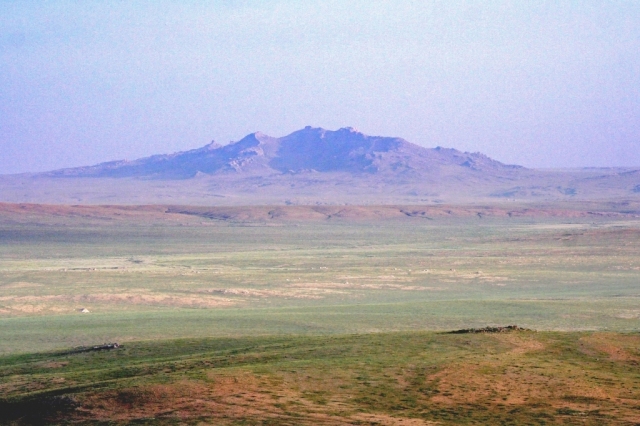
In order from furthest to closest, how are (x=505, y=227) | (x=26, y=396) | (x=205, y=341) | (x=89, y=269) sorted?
(x=505, y=227), (x=89, y=269), (x=205, y=341), (x=26, y=396)

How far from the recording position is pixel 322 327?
3712cm

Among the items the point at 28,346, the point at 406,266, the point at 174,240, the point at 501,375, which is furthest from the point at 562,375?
the point at 174,240

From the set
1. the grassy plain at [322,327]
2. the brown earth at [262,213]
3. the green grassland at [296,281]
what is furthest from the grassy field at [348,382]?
the brown earth at [262,213]

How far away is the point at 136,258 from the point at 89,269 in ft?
37.7

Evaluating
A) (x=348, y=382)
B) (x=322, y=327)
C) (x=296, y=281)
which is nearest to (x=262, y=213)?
(x=296, y=281)

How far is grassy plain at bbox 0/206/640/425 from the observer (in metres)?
19.7

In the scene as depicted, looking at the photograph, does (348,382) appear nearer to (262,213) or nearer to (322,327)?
(322,327)

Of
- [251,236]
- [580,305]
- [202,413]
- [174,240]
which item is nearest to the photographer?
[202,413]

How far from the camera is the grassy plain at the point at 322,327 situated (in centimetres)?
1969

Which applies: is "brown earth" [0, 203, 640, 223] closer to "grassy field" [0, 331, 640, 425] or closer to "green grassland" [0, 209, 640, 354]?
"green grassland" [0, 209, 640, 354]

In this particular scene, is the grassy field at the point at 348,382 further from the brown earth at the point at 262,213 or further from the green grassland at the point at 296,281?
the brown earth at the point at 262,213

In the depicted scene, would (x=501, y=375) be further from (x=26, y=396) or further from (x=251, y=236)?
(x=251, y=236)

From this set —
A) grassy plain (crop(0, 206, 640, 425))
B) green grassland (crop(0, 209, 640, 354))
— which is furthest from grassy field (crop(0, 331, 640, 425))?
green grassland (crop(0, 209, 640, 354))

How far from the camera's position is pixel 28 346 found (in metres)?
32.6
